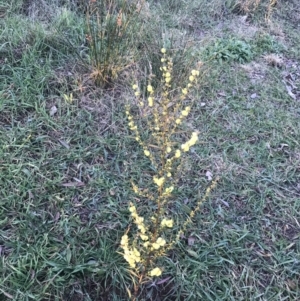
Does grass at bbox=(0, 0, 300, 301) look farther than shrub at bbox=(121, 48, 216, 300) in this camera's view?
Yes

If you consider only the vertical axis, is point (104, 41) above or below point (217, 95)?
above

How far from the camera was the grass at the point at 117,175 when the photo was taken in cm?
186

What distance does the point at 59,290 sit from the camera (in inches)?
69.1

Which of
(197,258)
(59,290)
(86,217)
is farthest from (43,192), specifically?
(197,258)

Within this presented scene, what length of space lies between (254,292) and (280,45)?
2736mm

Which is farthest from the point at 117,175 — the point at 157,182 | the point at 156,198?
the point at 157,182

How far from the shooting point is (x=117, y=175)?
2.32 meters

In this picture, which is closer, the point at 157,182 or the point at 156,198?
the point at 157,182

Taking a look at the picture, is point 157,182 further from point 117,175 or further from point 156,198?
point 117,175

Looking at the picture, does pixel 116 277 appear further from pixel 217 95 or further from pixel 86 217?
pixel 217 95

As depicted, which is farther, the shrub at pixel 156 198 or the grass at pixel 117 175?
the grass at pixel 117 175

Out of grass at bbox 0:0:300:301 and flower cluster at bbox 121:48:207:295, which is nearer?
flower cluster at bbox 121:48:207:295

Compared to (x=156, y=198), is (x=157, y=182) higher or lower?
higher

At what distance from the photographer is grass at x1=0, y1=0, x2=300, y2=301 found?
186 centimetres
